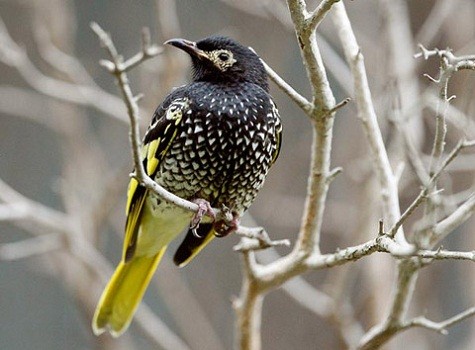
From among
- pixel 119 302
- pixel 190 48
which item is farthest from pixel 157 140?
pixel 119 302

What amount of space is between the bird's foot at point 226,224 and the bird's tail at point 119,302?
529 mm

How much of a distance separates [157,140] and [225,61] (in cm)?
37

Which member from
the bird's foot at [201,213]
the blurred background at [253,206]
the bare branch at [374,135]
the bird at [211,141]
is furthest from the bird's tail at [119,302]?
the bare branch at [374,135]

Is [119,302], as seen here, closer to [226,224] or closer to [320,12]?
[226,224]

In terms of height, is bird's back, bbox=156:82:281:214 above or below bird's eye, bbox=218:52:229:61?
below

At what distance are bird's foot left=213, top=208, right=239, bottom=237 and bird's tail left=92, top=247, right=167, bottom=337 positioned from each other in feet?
1.74

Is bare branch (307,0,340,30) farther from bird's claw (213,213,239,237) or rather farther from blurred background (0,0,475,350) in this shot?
bird's claw (213,213,239,237)

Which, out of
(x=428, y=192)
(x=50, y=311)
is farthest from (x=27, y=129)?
(x=428, y=192)

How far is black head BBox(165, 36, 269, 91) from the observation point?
3.27m

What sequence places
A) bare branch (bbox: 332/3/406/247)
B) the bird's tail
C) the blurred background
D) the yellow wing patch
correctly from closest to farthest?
bare branch (bbox: 332/3/406/247)
the yellow wing patch
the bird's tail
the blurred background

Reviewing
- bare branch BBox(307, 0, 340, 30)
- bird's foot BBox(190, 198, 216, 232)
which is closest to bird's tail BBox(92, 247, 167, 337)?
bird's foot BBox(190, 198, 216, 232)

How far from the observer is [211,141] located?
3.12 metres

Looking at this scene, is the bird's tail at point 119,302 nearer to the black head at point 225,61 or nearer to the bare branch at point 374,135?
the black head at point 225,61

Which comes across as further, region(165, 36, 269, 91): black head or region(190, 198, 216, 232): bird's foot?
region(165, 36, 269, 91): black head
